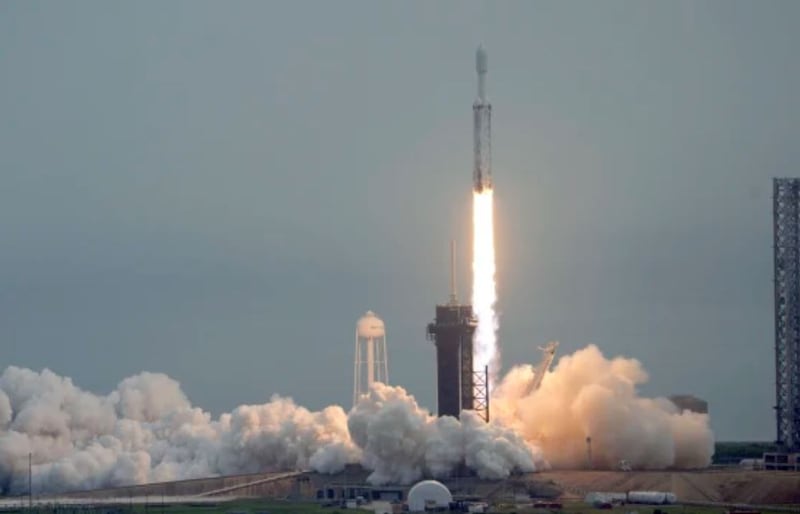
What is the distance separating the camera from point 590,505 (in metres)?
111

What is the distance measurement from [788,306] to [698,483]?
1421 cm

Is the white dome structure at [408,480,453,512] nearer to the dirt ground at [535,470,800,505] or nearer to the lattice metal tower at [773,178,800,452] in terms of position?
the dirt ground at [535,470,800,505]

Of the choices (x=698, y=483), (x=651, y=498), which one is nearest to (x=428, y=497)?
(x=651, y=498)

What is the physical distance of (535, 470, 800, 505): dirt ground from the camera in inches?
4409

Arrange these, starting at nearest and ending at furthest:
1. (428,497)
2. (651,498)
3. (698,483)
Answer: (428,497), (651,498), (698,483)

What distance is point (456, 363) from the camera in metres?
128

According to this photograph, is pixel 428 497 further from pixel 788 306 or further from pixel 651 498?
pixel 788 306

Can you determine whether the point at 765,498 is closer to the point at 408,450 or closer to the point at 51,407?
the point at 408,450

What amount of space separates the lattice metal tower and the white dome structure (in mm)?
23071

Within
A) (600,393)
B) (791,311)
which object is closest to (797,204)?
(791,311)

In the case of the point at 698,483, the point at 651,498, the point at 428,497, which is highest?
the point at 698,483

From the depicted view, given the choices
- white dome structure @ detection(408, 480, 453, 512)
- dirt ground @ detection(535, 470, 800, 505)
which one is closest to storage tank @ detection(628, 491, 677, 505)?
dirt ground @ detection(535, 470, 800, 505)

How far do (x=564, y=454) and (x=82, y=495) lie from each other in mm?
25402

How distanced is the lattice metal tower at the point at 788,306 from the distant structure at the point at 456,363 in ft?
51.4
